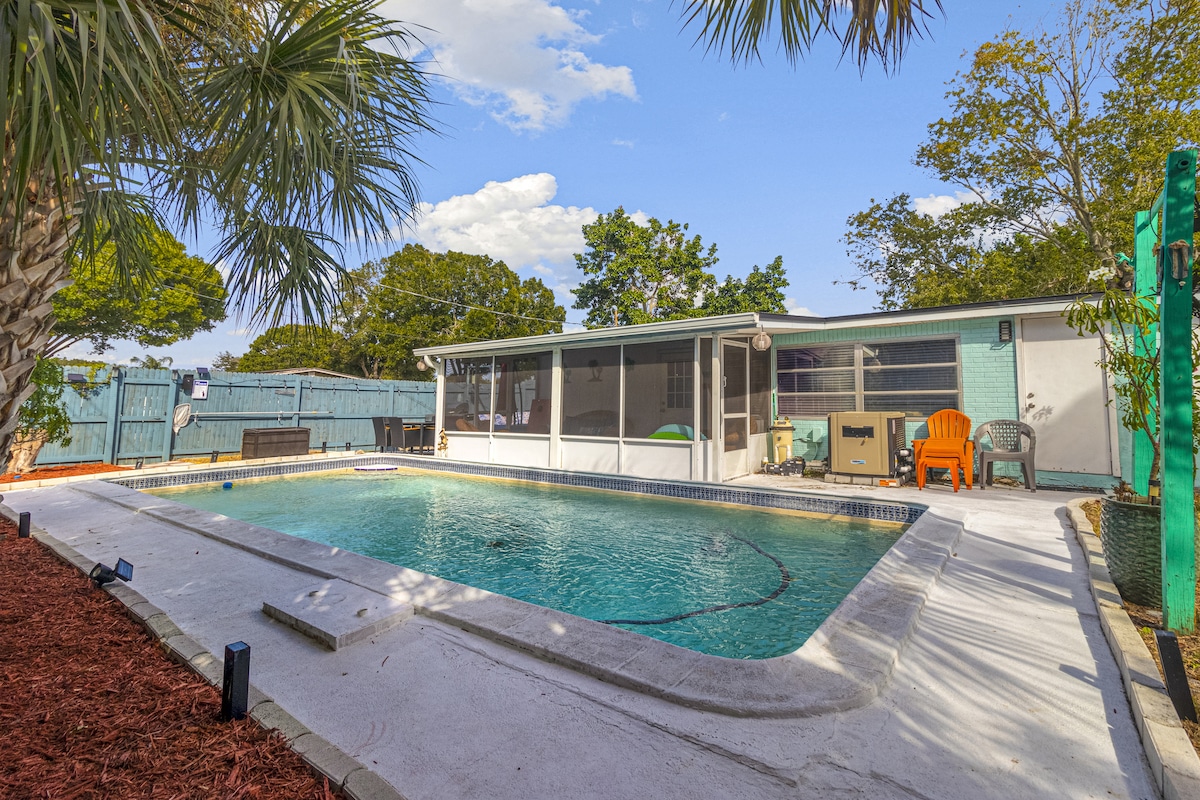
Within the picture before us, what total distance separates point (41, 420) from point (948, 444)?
12.9 m

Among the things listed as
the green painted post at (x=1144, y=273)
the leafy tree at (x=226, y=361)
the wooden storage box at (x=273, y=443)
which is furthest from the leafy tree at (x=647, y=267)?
the leafy tree at (x=226, y=361)

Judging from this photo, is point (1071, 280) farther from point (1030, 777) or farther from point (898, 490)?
point (1030, 777)

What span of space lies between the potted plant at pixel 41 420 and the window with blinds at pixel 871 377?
1103 cm

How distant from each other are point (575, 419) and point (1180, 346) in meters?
7.64

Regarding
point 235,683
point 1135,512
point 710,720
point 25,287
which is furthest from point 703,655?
point 25,287

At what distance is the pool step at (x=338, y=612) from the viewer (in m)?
2.58

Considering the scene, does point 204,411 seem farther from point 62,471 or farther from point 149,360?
point 149,360

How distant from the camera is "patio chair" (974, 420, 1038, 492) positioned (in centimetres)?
675

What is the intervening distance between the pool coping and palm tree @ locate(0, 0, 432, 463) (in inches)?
73.4

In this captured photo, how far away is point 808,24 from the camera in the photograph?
97.1 inches

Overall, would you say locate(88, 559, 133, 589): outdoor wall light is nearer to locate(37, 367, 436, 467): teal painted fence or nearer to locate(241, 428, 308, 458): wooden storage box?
locate(241, 428, 308, 458): wooden storage box

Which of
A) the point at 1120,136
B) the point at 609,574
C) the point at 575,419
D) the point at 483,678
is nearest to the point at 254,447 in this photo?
the point at 575,419

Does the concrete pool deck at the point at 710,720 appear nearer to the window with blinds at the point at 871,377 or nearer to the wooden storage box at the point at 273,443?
the window with blinds at the point at 871,377

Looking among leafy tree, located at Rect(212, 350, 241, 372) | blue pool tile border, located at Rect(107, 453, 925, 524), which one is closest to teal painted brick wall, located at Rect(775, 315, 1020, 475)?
blue pool tile border, located at Rect(107, 453, 925, 524)
